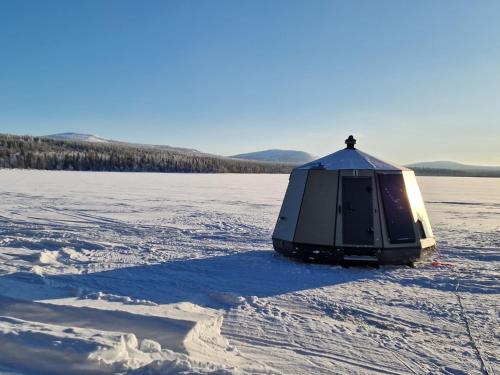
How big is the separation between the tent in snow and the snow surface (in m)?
0.37

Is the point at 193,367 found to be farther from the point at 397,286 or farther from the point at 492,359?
the point at 397,286

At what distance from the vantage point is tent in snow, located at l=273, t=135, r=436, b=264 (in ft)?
25.7

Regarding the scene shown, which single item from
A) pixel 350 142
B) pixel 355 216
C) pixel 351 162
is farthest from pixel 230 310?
pixel 350 142

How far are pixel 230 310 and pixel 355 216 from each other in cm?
351

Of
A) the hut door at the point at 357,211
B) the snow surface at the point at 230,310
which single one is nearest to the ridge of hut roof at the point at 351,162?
the hut door at the point at 357,211

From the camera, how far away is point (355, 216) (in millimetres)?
7898

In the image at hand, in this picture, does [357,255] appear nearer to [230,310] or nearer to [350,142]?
[350,142]

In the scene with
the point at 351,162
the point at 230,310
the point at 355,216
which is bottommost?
the point at 230,310

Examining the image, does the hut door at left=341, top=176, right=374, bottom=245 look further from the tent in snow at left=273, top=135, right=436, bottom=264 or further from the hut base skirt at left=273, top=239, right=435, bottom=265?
the hut base skirt at left=273, top=239, right=435, bottom=265

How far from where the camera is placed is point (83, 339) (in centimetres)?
404

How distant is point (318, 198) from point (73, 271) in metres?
4.73

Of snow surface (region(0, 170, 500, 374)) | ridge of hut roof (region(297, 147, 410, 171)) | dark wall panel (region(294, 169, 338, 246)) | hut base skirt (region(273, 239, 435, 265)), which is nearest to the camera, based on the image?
snow surface (region(0, 170, 500, 374))

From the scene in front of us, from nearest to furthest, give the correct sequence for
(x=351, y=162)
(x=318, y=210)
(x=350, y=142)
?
(x=318, y=210) → (x=351, y=162) → (x=350, y=142)

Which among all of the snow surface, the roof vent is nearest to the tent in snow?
the snow surface
